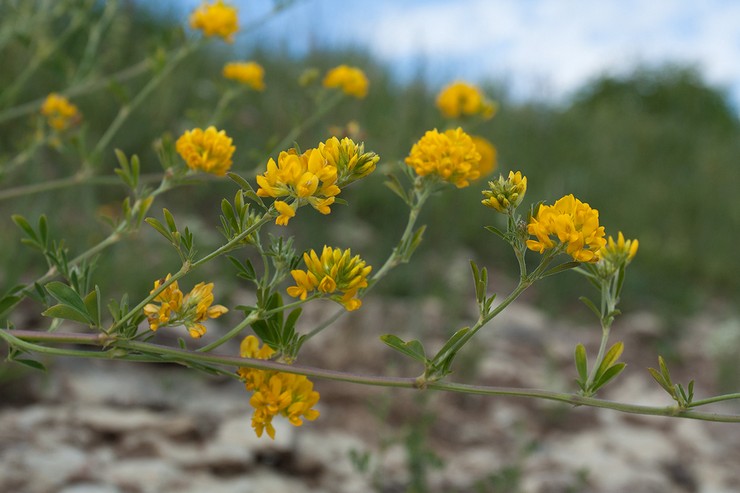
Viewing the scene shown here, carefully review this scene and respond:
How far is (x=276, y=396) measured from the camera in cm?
129

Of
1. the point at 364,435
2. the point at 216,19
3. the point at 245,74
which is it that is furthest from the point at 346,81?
the point at 364,435

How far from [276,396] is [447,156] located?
54cm

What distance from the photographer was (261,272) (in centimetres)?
433

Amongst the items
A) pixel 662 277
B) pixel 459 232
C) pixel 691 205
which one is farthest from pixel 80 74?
pixel 691 205

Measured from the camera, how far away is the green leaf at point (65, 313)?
1.14 m

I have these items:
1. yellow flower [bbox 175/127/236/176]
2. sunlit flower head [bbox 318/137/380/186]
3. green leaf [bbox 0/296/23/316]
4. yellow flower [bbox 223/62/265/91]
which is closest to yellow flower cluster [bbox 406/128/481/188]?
sunlit flower head [bbox 318/137/380/186]

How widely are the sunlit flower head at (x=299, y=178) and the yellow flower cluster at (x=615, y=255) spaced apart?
49 centimetres

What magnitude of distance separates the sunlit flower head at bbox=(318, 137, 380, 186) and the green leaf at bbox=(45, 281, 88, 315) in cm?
45

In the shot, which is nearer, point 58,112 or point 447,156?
point 447,156

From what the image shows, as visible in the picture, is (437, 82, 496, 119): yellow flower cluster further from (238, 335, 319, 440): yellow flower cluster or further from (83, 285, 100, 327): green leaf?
(83, 285, 100, 327): green leaf

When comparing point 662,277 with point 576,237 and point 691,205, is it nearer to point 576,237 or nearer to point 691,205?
point 691,205

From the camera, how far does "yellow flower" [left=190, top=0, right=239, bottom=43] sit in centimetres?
246

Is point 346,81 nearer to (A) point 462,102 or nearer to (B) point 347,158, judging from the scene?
(A) point 462,102

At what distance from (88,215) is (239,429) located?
6.18ft
